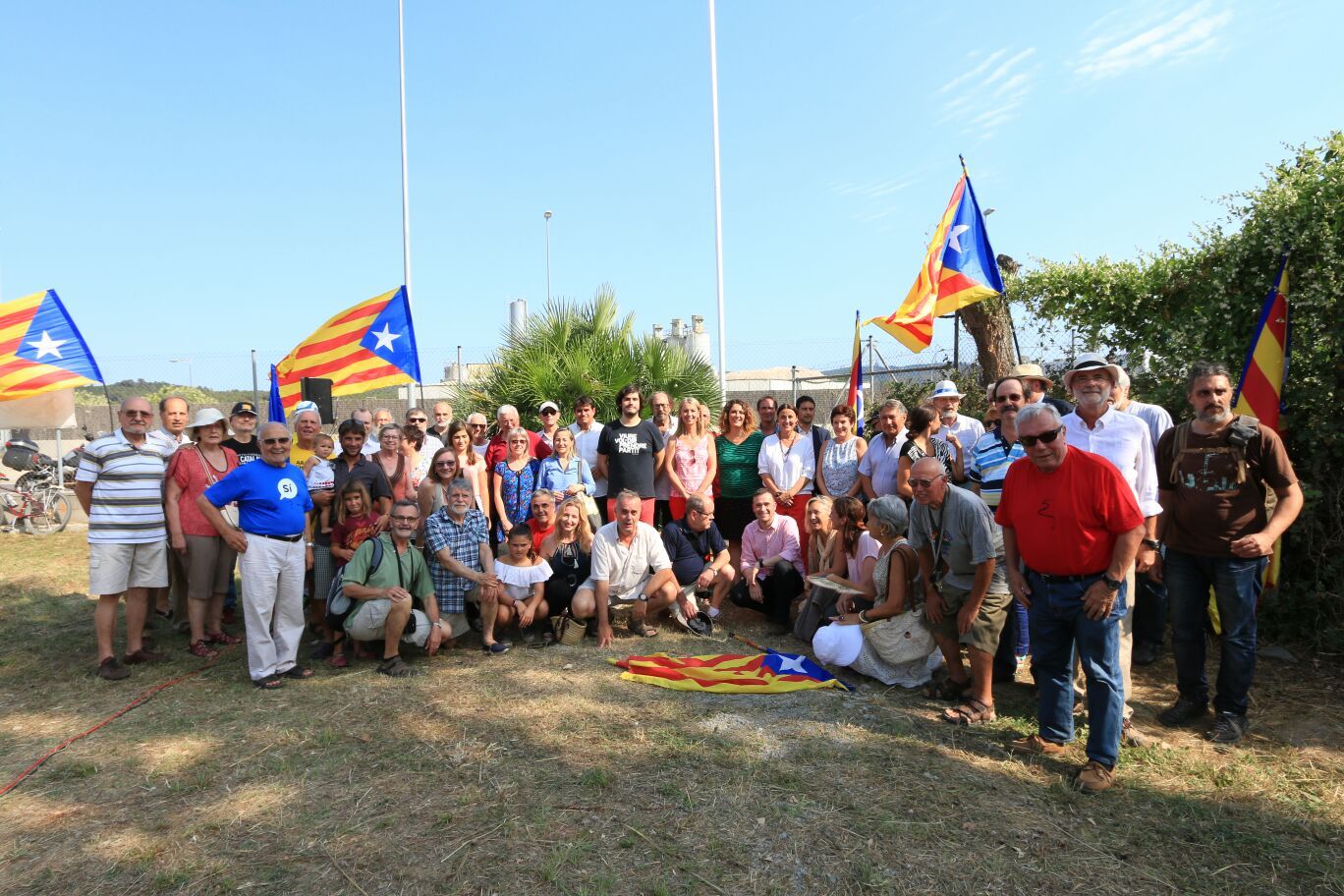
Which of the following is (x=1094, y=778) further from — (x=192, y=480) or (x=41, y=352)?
(x=41, y=352)

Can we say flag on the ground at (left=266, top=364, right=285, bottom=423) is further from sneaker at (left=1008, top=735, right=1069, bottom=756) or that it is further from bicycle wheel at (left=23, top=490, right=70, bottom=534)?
sneaker at (left=1008, top=735, right=1069, bottom=756)

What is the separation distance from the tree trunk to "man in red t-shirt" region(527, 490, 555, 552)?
6.41 meters

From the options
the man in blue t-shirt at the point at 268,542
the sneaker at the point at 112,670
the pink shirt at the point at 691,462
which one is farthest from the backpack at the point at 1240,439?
the sneaker at the point at 112,670

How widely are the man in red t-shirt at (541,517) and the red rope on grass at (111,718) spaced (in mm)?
2385

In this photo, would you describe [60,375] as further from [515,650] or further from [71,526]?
[71,526]

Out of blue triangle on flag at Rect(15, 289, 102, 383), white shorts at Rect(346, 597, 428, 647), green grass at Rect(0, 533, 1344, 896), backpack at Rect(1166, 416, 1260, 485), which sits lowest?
green grass at Rect(0, 533, 1344, 896)

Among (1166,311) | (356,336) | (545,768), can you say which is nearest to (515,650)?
(545,768)

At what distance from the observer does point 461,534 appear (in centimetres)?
601

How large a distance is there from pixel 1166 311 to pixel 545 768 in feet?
22.1

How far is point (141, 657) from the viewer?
568 cm

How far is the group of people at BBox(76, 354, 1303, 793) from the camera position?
12.8 ft

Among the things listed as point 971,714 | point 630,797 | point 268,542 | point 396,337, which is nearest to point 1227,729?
point 971,714

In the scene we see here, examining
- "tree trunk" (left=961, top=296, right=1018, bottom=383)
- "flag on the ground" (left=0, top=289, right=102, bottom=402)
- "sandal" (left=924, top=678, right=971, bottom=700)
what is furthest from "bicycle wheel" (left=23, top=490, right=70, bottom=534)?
"tree trunk" (left=961, top=296, right=1018, bottom=383)

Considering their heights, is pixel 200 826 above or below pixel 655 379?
below
